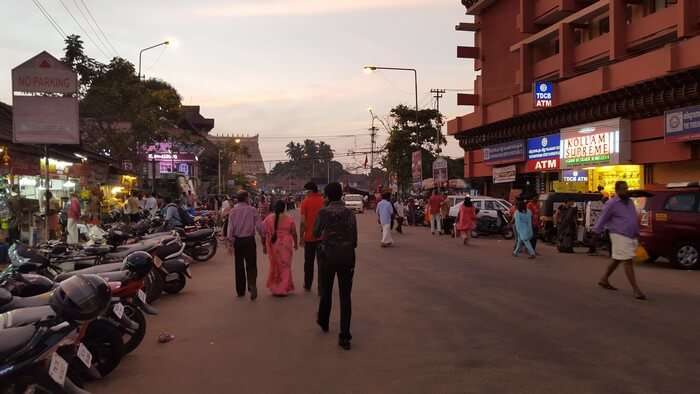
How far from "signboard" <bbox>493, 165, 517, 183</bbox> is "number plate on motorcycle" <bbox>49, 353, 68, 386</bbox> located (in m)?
29.5

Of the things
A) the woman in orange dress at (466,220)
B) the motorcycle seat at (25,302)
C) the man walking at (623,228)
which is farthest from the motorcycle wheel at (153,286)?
the woman in orange dress at (466,220)

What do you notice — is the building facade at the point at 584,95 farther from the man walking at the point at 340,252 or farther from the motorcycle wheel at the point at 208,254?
the man walking at the point at 340,252

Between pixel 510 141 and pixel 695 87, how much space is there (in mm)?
12952

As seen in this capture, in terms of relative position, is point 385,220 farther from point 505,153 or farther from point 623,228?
point 505,153

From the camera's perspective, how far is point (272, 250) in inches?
382

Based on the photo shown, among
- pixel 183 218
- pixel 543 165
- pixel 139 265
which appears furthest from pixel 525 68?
pixel 139 265

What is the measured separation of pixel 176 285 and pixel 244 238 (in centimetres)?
175

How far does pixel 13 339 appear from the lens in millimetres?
4027

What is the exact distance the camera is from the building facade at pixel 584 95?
20266 mm

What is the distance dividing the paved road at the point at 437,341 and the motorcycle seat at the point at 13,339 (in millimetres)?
1304

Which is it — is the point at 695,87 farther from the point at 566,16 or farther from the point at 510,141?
the point at 510,141

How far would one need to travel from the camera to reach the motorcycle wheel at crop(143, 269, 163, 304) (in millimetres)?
9333

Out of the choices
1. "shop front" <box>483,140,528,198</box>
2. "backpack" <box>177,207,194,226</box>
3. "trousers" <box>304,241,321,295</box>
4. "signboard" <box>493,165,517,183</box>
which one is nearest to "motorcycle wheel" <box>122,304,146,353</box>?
"trousers" <box>304,241,321,295</box>

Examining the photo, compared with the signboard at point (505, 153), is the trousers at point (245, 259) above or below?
below
